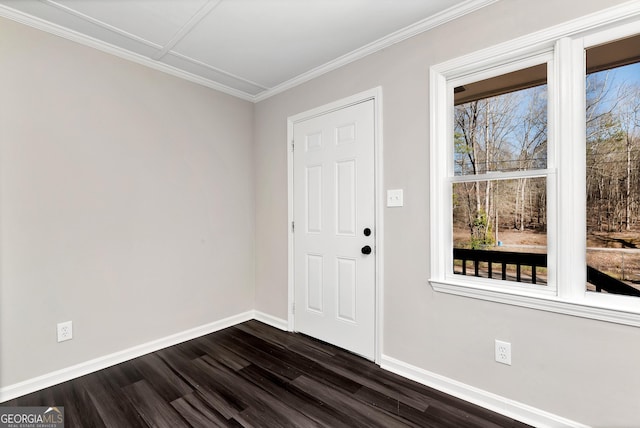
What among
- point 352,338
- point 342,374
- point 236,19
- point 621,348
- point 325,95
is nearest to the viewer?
point 621,348

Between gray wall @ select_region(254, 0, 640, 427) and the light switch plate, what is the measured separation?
1.4 inches

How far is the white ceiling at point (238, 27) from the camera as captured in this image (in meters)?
1.94

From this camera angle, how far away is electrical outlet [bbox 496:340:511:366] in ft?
5.91

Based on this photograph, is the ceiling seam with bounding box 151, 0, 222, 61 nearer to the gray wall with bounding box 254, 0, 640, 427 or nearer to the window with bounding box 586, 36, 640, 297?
the gray wall with bounding box 254, 0, 640, 427

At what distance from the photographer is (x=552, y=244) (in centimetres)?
174

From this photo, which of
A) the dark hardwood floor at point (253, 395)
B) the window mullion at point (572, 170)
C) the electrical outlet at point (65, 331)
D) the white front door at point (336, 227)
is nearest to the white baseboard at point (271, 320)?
the white front door at point (336, 227)

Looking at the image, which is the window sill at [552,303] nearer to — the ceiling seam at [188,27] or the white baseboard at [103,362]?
the white baseboard at [103,362]

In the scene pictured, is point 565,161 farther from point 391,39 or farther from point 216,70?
point 216,70

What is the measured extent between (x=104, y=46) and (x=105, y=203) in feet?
4.00

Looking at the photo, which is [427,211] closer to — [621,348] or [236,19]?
[621,348]

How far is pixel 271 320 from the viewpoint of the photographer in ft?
10.6

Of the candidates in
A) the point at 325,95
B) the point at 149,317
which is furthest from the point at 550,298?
the point at 149,317

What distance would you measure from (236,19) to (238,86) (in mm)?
1109

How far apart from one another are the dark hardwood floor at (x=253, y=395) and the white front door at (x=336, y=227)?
0.91 ft
